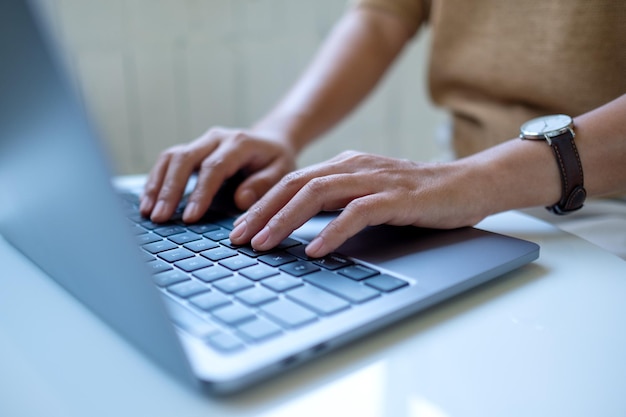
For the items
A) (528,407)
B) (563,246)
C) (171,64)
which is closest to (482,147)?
(563,246)

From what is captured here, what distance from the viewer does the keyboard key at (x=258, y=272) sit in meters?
0.41

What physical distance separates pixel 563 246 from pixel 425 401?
1.00ft

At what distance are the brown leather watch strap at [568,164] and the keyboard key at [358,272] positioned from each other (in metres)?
0.28

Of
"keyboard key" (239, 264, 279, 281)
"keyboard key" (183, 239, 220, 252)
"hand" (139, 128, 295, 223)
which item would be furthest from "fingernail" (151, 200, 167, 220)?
"keyboard key" (239, 264, 279, 281)

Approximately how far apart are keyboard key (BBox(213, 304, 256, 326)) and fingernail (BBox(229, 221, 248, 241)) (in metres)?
0.14

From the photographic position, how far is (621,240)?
0.67 m

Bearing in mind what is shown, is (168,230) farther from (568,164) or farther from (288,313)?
(568,164)

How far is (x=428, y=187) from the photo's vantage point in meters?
0.52

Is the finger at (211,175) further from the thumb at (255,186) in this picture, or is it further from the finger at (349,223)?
the finger at (349,223)

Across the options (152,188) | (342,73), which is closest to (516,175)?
(152,188)

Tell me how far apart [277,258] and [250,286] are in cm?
7

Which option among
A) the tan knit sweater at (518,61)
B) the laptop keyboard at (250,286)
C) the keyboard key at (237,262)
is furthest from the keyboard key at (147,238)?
the tan knit sweater at (518,61)

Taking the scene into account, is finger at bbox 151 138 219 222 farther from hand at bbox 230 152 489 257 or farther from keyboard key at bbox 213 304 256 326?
keyboard key at bbox 213 304 256 326

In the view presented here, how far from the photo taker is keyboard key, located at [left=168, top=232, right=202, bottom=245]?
0.52m
